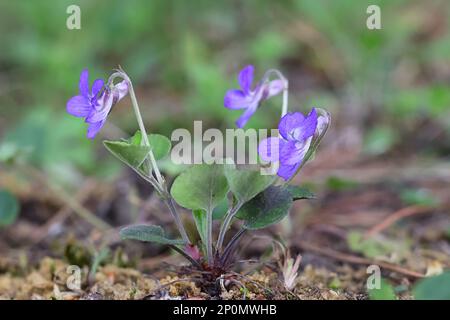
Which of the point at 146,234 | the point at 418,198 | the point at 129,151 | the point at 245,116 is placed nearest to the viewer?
the point at 129,151

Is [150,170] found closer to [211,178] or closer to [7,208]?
[211,178]

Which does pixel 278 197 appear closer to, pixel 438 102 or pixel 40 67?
pixel 438 102

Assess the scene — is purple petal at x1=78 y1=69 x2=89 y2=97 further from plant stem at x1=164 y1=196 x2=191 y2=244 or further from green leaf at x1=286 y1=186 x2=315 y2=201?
green leaf at x1=286 y1=186 x2=315 y2=201

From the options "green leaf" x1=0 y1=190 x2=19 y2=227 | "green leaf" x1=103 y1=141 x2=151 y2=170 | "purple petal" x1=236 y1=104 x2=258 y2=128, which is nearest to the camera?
"green leaf" x1=103 y1=141 x2=151 y2=170

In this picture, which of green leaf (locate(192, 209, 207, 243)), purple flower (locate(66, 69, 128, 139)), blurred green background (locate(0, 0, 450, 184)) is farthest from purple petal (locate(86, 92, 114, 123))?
blurred green background (locate(0, 0, 450, 184))

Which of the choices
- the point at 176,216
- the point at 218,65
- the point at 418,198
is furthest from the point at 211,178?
the point at 218,65
